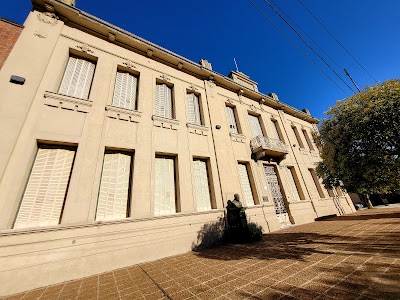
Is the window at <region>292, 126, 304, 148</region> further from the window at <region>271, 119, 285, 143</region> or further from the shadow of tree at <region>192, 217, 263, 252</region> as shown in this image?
the shadow of tree at <region>192, 217, 263, 252</region>

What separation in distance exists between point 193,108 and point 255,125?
502 cm

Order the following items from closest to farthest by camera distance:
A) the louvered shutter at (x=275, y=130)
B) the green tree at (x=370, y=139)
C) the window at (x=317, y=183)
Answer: the green tree at (x=370, y=139), the window at (x=317, y=183), the louvered shutter at (x=275, y=130)

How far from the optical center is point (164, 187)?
702 cm

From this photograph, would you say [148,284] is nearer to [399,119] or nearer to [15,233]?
[15,233]

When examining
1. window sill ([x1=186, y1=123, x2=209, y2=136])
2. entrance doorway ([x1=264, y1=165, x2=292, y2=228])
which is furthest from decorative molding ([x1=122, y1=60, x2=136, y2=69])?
entrance doorway ([x1=264, y1=165, x2=292, y2=228])

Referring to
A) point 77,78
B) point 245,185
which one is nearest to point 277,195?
point 245,185

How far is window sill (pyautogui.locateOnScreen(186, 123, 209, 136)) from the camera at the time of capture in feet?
28.4

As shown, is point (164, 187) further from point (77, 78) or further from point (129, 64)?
point (129, 64)

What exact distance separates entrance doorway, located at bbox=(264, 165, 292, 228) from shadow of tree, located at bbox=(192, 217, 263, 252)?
12.6 feet

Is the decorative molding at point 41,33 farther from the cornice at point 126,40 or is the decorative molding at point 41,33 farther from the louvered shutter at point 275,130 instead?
the louvered shutter at point 275,130

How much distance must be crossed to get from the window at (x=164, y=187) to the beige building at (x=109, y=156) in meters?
0.04

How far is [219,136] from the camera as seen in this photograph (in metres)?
9.41

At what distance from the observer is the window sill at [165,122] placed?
7.76 m

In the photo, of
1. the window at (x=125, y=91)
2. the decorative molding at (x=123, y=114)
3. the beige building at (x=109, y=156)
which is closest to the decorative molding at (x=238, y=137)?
the beige building at (x=109, y=156)
